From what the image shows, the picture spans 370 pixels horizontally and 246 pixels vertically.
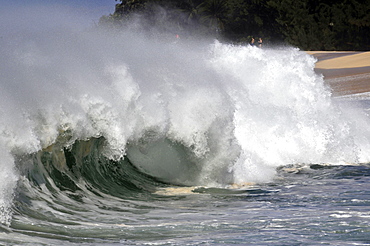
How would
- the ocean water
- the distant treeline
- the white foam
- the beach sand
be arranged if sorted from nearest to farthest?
1. the ocean water
2. the white foam
3. the beach sand
4. the distant treeline

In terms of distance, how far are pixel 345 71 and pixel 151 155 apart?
25304mm

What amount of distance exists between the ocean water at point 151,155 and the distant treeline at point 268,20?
37.5 metres

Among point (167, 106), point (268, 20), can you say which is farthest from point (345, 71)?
point (167, 106)

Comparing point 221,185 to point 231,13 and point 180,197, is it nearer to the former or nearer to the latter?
point 180,197

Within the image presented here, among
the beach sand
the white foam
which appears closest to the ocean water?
the white foam

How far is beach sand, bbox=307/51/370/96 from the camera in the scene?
25953 mm

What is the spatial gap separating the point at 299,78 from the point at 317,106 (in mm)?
723

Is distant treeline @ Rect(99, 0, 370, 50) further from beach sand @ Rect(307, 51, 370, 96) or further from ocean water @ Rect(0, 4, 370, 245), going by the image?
ocean water @ Rect(0, 4, 370, 245)

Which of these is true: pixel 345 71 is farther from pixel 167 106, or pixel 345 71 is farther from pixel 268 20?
pixel 167 106

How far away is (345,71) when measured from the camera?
109 feet

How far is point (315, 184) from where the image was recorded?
29.5 ft

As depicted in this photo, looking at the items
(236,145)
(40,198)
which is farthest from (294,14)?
Answer: (40,198)

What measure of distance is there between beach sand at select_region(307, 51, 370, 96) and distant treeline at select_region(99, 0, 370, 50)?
669 centimetres

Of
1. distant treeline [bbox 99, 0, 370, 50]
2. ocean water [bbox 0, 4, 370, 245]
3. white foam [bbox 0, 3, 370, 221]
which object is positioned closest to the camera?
ocean water [bbox 0, 4, 370, 245]
